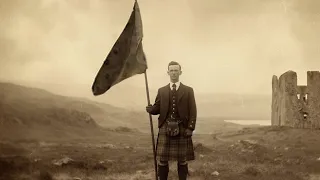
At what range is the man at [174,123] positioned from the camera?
185 inches

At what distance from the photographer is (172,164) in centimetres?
541

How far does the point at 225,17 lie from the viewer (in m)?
5.68

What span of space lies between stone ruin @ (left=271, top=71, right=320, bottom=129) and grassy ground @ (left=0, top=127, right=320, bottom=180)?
15 centimetres

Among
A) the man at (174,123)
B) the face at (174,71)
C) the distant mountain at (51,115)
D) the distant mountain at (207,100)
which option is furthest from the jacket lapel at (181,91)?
the distant mountain at (51,115)

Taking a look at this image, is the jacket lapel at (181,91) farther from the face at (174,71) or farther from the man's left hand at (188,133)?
the man's left hand at (188,133)

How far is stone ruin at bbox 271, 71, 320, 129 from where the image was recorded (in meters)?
5.68

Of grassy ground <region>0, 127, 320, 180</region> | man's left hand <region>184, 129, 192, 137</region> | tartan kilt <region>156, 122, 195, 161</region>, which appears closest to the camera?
man's left hand <region>184, 129, 192, 137</region>

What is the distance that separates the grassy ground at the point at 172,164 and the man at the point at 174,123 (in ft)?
1.85

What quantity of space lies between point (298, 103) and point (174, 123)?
210 centimetres

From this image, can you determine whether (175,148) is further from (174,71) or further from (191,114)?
(174,71)

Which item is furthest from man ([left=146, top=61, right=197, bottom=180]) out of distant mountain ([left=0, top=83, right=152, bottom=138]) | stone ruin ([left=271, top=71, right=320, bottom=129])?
stone ruin ([left=271, top=71, right=320, bottom=129])

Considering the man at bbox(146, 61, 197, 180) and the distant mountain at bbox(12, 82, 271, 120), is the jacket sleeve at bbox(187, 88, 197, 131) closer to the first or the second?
the man at bbox(146, 61, 197, 180)

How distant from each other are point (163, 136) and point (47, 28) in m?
2.04

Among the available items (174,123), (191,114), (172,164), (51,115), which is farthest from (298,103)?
(51,115)
